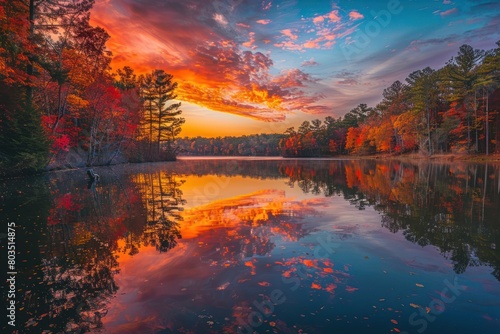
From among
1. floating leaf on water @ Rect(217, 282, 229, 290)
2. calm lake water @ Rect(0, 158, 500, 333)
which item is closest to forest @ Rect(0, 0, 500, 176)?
calm lake water @ Rect(0, 158, 500, 333)

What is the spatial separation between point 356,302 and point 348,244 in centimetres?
348

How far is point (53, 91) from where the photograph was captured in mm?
33062

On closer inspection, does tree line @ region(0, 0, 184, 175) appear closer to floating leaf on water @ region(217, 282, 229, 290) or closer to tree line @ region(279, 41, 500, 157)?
floating leaf on water @ region(217, 282, 229, 290)

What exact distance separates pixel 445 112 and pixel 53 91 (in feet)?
258

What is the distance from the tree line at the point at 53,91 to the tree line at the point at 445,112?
217ft

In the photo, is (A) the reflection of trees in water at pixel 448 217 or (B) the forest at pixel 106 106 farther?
(B) the forest at pixel 106 106

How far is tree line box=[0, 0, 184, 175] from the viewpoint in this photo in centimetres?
2166

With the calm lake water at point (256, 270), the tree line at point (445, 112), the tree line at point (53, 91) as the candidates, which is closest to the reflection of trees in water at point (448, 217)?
the calm lake water at point (256, 270)

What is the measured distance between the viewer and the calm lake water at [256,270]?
177 inches

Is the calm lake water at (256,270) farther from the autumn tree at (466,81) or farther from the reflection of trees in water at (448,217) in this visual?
the autumn tree at (466,81)

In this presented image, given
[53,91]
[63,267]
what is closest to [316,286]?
[63,267]

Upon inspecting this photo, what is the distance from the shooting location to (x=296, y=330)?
420cm

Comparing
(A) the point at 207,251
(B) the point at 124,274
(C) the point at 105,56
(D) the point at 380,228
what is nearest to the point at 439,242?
(D) the point at 380,228

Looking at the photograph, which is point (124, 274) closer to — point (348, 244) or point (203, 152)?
point (348, 244)
